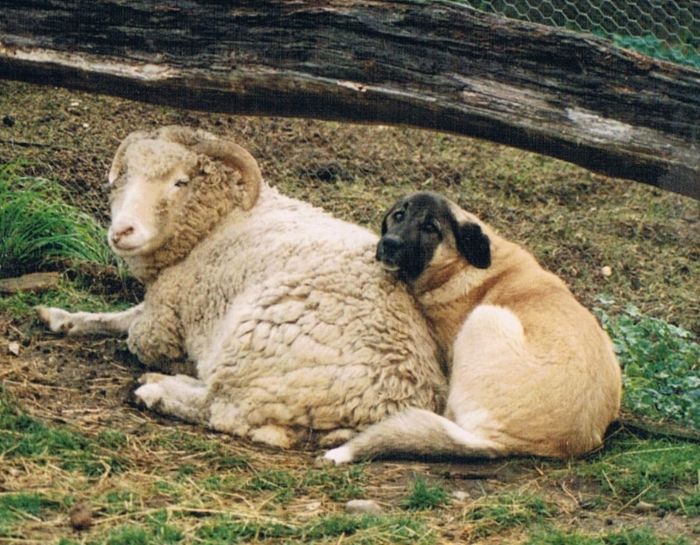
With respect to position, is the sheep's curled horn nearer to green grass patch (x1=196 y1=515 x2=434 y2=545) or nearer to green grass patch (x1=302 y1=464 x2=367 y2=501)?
green grass patch (x1=302 y1=464 x2=367 y2=501)

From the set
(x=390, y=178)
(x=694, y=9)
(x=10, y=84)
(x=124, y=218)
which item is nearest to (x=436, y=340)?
(x=124, y=218)

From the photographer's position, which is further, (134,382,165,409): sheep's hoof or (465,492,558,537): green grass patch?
(134,382,165,409): sheep's hoof

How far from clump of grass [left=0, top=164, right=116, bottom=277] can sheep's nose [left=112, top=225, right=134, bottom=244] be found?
4.59ft

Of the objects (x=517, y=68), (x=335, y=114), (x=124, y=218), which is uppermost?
(x=517, y=68)

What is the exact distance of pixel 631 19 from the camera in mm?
10727

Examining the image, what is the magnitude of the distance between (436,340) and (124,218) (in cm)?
151

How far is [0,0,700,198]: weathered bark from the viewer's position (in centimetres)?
523

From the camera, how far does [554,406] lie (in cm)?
492

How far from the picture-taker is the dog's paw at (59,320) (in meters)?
5.95

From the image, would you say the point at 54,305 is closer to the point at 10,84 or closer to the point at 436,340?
the point at 436,340

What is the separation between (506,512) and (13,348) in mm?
2564

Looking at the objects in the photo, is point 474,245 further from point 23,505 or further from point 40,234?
point 40,234

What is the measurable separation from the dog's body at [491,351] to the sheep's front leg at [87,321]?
4.49 ft

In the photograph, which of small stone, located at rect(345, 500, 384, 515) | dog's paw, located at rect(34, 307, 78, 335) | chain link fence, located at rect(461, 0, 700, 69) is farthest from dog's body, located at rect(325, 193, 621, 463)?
chain link fence, located at rect(461, 0, 700, 69)
